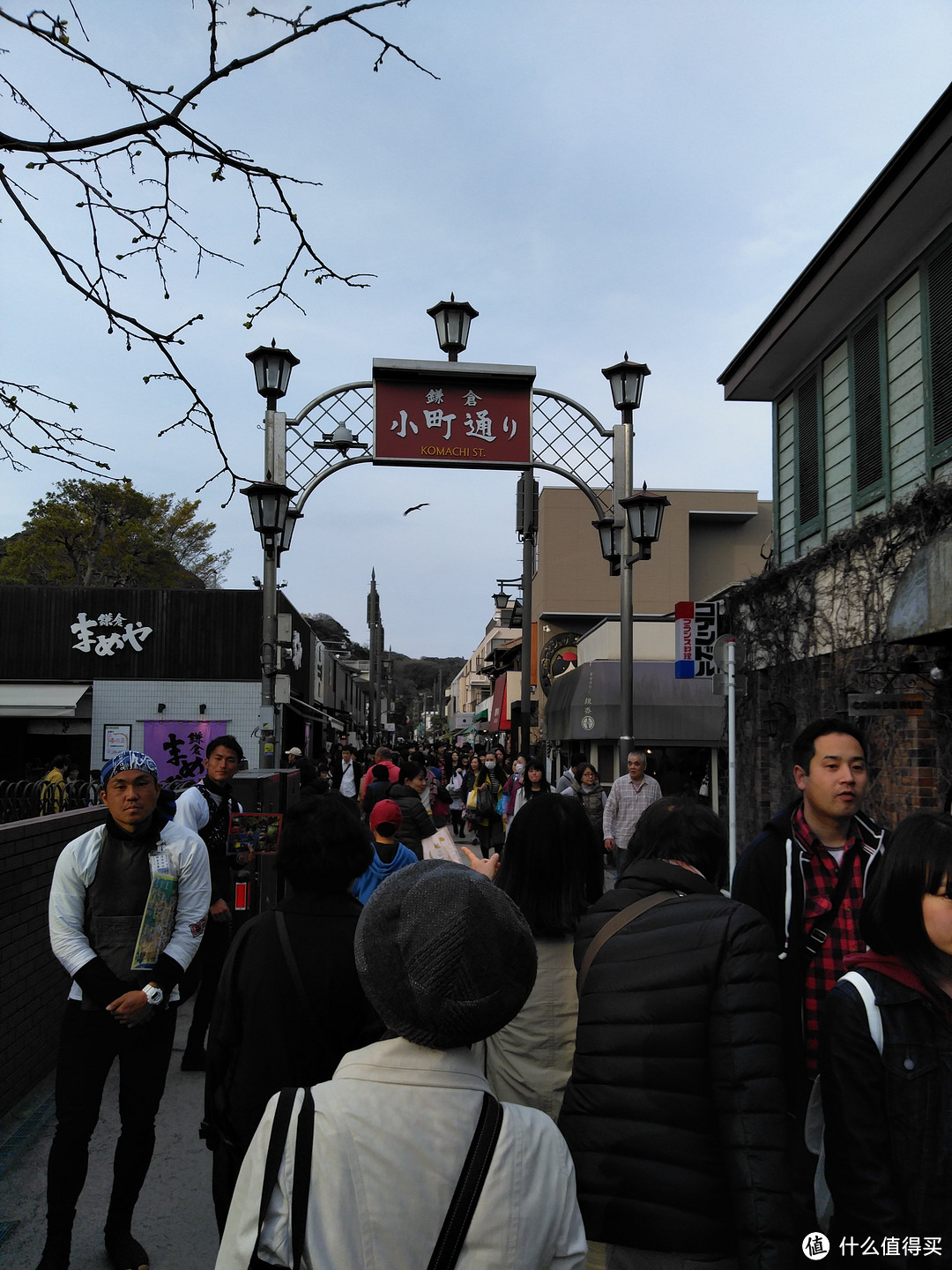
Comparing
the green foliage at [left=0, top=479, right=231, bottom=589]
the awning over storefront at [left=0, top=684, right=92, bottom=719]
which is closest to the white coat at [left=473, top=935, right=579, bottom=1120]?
the awning over storefront at [left=0, top=684, right=92, bottom=719]

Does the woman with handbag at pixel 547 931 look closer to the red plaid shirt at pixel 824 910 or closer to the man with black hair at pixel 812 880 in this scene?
the man with black hair at pixel 812 880

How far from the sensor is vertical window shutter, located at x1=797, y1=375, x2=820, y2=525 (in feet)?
37.5

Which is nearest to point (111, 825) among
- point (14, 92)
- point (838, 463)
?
point (14, 92)

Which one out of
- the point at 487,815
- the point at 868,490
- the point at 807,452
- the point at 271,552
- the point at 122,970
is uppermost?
the point at 807,452

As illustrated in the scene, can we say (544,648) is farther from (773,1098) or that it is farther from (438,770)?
(773,1098)

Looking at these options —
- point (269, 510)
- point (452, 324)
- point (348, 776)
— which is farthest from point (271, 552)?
point (348, 776)

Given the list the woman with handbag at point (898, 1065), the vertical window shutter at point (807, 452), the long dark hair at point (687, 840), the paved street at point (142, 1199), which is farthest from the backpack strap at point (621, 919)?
the vertical window shutter at point (807, 452)

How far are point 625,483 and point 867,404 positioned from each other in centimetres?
378

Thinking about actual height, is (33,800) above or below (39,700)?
below

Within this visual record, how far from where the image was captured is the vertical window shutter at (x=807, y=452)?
11.4 metres

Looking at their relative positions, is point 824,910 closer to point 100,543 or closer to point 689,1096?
point 689,1096

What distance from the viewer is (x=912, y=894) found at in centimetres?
225

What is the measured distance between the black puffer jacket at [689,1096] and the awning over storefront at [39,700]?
78.8 feet

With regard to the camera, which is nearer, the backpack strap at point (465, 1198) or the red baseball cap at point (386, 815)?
the backpack strap at point (465, 1198)
